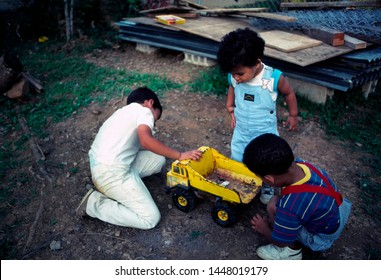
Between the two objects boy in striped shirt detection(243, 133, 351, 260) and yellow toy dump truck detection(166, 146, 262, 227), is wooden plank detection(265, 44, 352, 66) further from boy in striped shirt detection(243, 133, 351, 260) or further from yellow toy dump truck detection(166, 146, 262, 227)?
boy in striped shirt detection(243, 133, 351, 260)

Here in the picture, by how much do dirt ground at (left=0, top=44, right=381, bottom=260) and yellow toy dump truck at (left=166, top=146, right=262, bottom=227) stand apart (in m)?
0.17

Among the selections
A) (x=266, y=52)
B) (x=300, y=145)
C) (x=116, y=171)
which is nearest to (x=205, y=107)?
(x=266, y=52)

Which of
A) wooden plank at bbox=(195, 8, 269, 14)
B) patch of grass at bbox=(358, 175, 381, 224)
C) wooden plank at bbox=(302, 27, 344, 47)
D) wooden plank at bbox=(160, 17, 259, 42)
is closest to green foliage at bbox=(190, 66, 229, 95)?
wooden plank at bbox=(160, 17, 259, 42)

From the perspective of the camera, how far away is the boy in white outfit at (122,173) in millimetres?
3059

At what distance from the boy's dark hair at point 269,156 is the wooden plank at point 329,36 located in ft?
10.8

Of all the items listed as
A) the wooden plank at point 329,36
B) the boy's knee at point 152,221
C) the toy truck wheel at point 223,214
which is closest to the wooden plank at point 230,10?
the wooden plank at point 329,36

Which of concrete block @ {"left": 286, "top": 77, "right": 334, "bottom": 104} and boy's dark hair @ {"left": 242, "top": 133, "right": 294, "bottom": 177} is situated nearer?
boy's dark hair @ {"left": 242, "top": 133, "right": 294, "bottom": 177}

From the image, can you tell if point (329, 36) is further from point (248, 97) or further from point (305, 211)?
point (305, 211)

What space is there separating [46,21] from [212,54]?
173 inches

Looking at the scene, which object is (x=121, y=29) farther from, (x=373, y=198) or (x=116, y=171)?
(x=373, y=198)

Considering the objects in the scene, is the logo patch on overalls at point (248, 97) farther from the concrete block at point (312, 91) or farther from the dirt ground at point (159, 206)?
the concrete block at point (312, 91)

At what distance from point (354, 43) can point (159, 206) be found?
11.8ft

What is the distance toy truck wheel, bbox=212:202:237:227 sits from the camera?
2.96 m

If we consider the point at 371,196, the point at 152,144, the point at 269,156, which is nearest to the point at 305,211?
the point at 269,156
